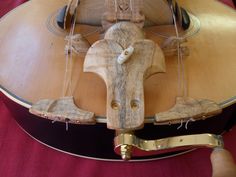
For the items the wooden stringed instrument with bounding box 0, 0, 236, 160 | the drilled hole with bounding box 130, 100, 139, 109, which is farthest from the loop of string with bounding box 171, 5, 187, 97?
the drilled hole with bounding box 130, 100, 139, 109

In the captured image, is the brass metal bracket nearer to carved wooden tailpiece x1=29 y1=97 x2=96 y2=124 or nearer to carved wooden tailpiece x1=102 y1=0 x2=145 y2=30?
carved wooden tailpiece x1=29 y1=97 x2=96 y2=124

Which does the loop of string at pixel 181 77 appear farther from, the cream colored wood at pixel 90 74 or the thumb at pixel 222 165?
the thumb at pixel 222 165

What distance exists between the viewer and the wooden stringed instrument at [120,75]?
46cm

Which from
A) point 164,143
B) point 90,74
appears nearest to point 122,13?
A: point 90,74

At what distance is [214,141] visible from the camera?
1.37ft

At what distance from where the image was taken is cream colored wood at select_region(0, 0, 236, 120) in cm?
53

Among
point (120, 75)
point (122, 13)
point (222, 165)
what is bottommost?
point (222, 165)

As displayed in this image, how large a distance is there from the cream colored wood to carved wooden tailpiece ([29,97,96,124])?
0.09 feet

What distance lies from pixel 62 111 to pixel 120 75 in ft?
0.34

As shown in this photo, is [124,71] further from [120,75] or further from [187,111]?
[187,111]

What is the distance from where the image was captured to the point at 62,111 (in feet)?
1.55

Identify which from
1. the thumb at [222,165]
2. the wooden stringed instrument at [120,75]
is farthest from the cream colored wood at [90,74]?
the thumb at [222,165]

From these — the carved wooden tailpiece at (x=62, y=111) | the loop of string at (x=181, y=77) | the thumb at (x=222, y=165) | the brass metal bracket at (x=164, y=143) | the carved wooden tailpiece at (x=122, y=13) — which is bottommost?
the thumb at (x=222, y=165)

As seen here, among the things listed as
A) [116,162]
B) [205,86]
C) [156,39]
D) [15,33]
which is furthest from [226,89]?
[15,33]
